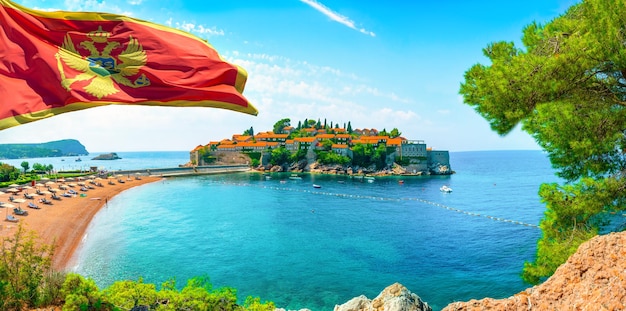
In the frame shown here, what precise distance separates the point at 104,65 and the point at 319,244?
932 inches

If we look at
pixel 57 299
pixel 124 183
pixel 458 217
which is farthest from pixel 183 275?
pixel 124 183

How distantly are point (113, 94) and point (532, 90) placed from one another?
8.70m

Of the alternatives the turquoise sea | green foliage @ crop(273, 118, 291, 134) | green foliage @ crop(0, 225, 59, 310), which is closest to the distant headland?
green foliage @ crop(273, 118, 291, 134)

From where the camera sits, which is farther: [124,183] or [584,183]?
[124,183]

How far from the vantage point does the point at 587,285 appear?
190 inches

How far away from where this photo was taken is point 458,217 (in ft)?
126

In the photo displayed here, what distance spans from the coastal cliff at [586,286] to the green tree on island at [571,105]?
3589 millimetres

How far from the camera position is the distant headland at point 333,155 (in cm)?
8788

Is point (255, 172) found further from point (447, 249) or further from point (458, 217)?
point (447, 249)

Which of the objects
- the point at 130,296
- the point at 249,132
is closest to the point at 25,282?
the point at 130,296

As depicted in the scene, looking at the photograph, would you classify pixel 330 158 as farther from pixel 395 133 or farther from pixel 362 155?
pixel 395 133

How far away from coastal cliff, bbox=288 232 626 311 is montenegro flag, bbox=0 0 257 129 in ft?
18.4

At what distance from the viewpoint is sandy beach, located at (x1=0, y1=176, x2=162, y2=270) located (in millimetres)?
24492

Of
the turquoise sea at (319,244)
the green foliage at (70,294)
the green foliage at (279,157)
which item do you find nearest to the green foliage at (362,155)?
the green foliage at (279,157)
